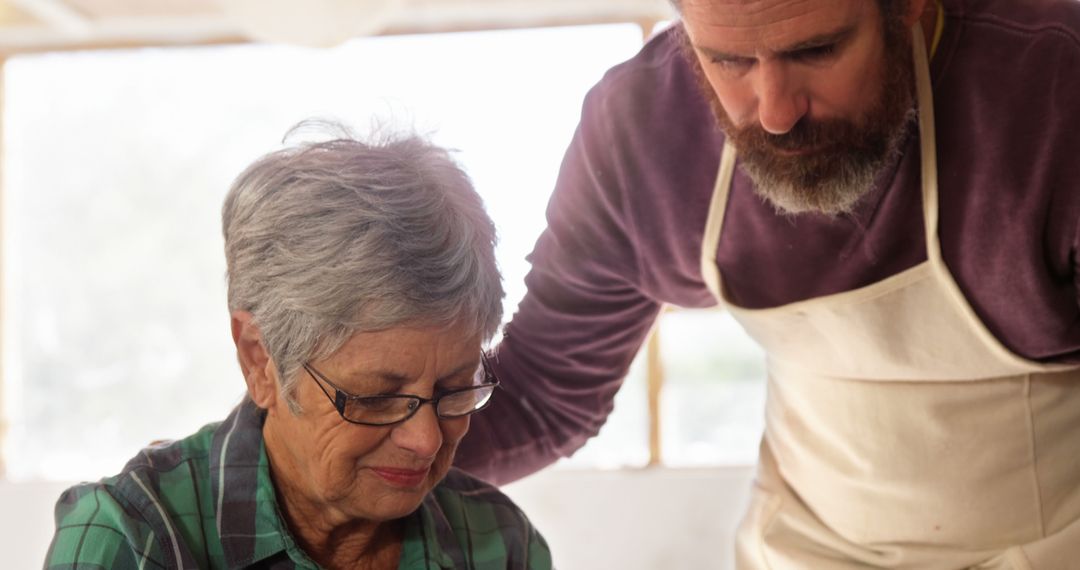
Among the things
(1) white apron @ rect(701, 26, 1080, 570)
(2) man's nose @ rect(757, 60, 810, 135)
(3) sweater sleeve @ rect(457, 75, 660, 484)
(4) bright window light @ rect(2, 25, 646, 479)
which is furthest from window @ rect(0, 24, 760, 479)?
(2) man's nose @ rect(757, 60, 810, 135)

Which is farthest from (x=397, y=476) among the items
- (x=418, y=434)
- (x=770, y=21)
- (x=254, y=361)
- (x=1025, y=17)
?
(x=1025, y=17)

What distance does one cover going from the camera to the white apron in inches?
64.2

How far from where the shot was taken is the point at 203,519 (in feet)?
4.63

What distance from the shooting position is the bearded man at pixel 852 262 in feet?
4.89

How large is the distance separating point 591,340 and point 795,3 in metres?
0.69

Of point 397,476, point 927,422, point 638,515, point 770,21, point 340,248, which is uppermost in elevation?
point 770,21

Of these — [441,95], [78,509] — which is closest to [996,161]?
[78,509]

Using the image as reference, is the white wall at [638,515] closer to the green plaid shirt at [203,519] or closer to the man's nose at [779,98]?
the green plaid shirt at [203,519]

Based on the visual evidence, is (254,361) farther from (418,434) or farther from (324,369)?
(418,434)

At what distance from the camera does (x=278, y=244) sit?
4.43ft

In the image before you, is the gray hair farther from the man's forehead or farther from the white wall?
the white wall

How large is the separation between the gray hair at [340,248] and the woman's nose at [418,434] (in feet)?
0.35

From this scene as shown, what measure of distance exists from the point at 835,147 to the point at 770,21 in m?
0.20

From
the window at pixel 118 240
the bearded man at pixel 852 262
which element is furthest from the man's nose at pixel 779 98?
the window at pixel 118 240
